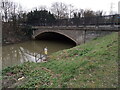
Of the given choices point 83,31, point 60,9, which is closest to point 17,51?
point 83,31

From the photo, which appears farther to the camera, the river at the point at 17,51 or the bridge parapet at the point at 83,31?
the river at the point at 17,51

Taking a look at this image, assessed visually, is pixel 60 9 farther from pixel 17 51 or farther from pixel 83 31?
pixel 83 31

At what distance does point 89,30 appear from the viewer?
1120 centimetres

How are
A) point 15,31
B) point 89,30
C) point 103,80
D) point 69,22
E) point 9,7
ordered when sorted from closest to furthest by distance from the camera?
point 103,80, point 89,30, point 69,22, point 15,31, point 9,7

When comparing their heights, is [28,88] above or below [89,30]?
below

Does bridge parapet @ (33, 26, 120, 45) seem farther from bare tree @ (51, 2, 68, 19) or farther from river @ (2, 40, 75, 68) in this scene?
bare tree @ (51, 2, 68, 19)

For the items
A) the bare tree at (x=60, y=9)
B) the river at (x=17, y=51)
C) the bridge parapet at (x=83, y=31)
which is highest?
the bare tree at (x=60, y=9)

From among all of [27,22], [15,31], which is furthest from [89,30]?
[27,22]

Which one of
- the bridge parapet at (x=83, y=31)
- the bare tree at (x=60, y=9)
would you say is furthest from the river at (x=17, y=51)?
the bare tree at (x=60, y=9)

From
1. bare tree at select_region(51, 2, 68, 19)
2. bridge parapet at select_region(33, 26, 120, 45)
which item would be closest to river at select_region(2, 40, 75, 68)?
bridge parapet at select_region(33, 26, 120, 45)

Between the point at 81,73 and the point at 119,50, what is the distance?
8.67ft

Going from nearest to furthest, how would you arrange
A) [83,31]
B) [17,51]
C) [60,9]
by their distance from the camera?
[83,31] < [17,51] < [60,9]

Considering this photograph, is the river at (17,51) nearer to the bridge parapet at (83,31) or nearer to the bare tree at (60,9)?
the bridge parapet at (83,31)

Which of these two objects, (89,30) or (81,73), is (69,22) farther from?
(81,73)
